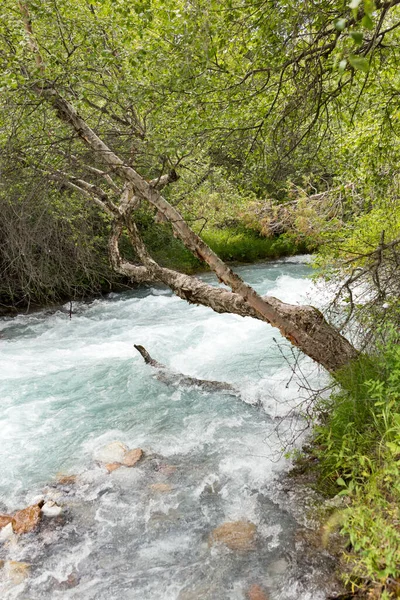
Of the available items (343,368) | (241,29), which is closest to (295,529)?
(343,368)

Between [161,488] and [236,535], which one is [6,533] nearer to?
[161,488]

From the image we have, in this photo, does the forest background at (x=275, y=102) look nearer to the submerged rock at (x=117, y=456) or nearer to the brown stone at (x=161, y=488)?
the brown stone at (x=161, y=488)

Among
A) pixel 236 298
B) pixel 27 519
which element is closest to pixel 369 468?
pixel 236 298

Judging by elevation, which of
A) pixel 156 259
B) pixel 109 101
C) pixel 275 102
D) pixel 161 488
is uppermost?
pixel 109 101

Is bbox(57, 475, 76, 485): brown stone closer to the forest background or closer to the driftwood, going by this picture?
the driftwood

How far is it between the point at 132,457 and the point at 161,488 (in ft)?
2.39

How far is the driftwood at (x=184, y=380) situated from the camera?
7.45 metres

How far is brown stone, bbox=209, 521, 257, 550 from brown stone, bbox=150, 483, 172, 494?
831 mm

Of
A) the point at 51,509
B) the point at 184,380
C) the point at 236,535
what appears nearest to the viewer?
the point at 236,535

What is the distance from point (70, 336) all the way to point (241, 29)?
8338mm

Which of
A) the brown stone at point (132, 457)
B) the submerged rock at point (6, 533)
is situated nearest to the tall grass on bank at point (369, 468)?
the brown stone at point (132, 457)

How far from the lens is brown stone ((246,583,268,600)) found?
3737 millimetres

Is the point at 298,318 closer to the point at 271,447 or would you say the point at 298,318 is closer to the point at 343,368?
the point at 343,368

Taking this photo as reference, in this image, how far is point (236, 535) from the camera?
4.43 m
